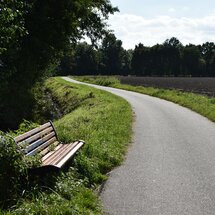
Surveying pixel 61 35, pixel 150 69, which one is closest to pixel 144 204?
pixel 61 35

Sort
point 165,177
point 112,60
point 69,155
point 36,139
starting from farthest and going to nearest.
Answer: point 112,60, point 165,177, point 36,139, point 69,155

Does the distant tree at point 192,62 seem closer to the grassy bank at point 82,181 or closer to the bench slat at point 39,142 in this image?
the grassy bank at point 82,181

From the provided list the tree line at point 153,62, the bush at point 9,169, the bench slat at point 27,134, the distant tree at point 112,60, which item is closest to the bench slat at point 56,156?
the bench slat at point 27,134

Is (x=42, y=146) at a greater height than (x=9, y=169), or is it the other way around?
(x=9, y=169)

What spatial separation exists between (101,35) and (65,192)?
21.1 m

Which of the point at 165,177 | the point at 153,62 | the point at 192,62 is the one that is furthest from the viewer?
the point at 153,62

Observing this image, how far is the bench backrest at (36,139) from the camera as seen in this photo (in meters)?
6.79

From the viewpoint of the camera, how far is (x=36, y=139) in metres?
7.85

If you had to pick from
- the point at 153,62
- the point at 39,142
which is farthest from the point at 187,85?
the point at 153,62

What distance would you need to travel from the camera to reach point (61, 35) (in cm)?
1927

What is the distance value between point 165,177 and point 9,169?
3.52 m

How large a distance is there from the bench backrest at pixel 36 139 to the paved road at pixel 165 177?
1509 millimetres

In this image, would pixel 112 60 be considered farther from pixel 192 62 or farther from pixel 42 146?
pixel 42 146

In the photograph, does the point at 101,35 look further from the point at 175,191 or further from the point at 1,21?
the point at 175,191
